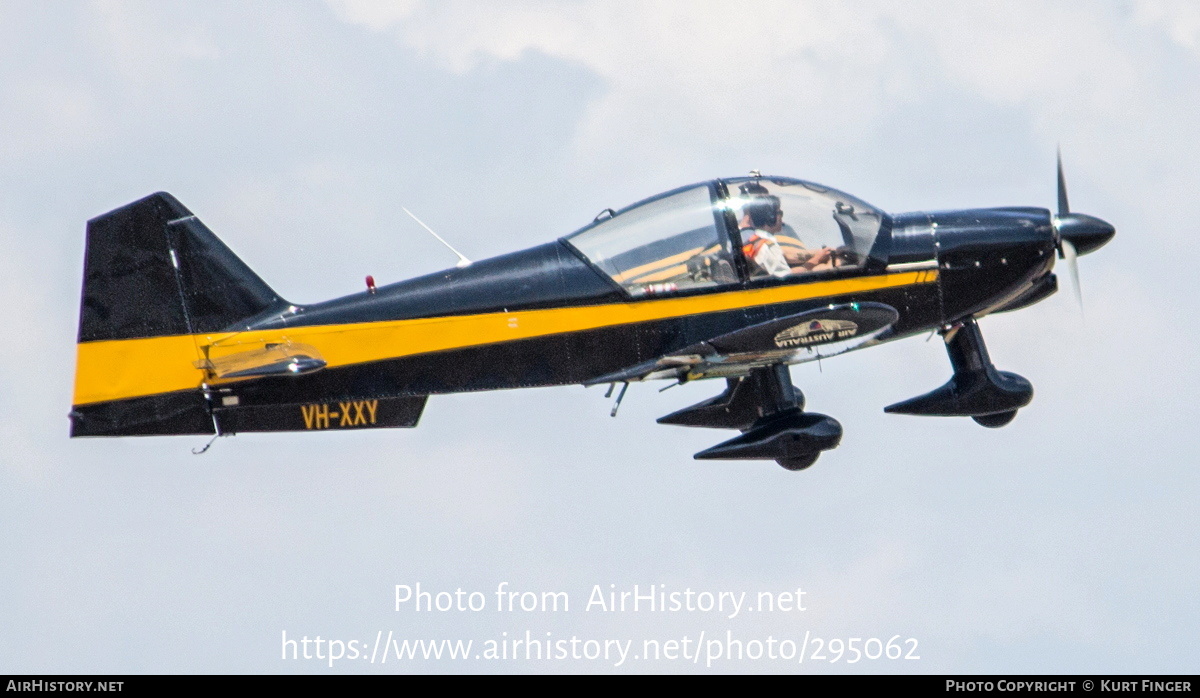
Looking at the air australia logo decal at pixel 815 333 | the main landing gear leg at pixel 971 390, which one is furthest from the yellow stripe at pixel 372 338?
the main landing gear leg at pixel 971 390

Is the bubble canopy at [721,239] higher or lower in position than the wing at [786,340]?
higher

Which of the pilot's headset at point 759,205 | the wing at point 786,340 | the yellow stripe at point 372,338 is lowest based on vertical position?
the wing at point 786,340

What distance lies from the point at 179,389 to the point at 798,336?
6276 millimetres

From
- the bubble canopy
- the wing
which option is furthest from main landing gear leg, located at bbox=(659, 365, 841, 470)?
the bubble canopy

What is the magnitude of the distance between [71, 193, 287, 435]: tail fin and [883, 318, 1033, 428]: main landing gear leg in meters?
7.35

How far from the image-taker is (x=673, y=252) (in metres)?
21.9

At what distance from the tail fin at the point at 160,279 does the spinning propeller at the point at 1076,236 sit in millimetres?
8291

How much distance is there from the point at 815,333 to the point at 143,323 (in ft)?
22.3

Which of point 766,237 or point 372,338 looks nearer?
point 372,338

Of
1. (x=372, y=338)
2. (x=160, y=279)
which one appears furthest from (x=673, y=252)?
(x=160, y=279)

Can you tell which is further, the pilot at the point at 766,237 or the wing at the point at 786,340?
the pilot at the point at 766,237

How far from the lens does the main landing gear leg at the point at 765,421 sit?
72.7 ft

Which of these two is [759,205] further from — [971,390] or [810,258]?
[971,390]

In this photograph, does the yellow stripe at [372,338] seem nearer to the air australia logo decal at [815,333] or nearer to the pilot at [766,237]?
the pilot at [766,237]
